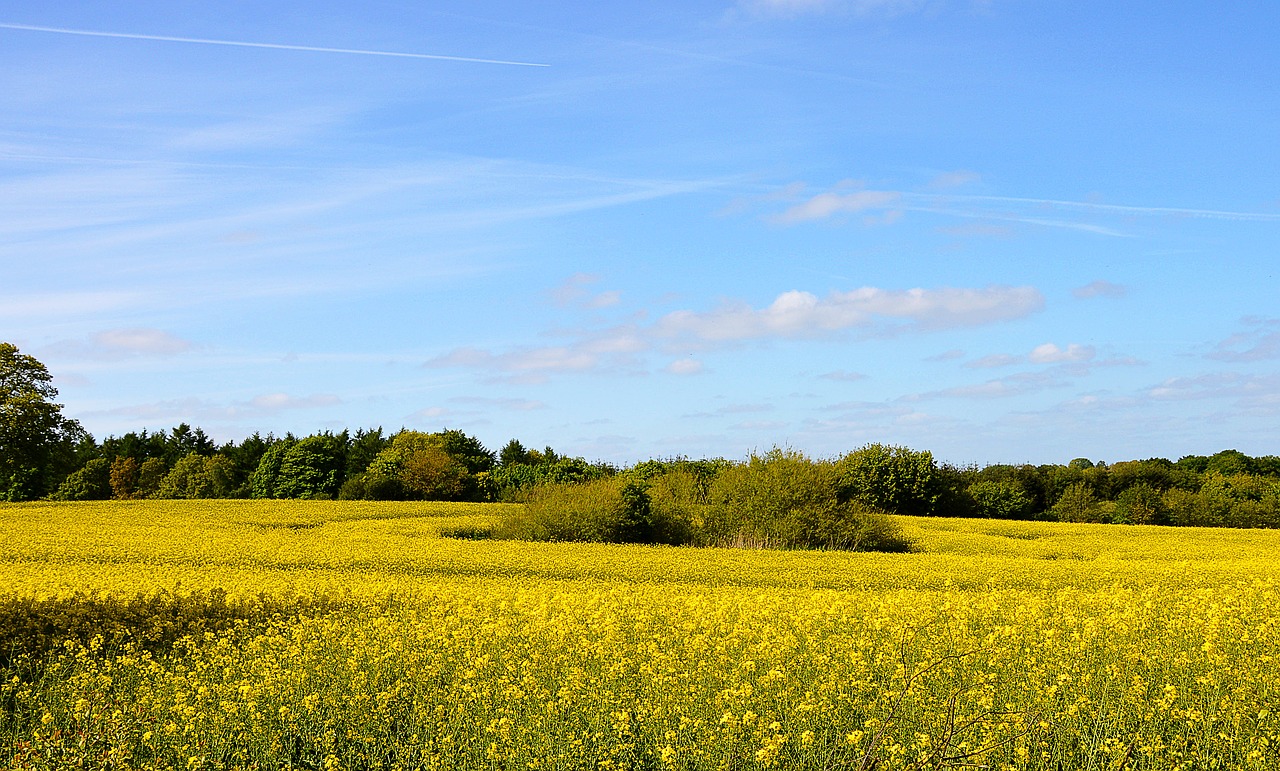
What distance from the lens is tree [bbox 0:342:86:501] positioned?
157ft

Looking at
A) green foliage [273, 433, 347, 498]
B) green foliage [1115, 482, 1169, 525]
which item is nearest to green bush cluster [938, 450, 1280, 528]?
green foliage [1115, 482, 1169, 525]

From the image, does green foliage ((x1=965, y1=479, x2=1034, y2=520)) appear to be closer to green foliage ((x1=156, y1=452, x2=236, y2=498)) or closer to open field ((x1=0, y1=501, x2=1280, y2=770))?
open field ((x1=0, y1=501, x2=1280, y2=770))

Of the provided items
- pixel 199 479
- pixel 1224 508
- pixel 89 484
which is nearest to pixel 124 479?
pixel 89 484

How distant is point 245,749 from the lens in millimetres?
7453

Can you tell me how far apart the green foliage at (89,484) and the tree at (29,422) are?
16.2 metres

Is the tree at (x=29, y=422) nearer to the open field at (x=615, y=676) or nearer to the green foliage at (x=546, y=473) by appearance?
the green foliage at (x=546, y=473)

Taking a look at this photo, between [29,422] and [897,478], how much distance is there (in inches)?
1700

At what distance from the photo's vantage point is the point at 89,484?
66.9m

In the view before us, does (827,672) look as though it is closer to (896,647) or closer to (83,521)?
(896,647)

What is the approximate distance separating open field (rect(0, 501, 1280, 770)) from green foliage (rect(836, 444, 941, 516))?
3353cm

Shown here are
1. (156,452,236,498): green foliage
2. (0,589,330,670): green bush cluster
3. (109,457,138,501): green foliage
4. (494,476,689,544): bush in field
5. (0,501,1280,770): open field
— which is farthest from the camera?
(109,457,138,501): green foliage

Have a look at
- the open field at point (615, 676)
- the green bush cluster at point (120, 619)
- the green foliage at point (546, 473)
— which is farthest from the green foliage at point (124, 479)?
the green bush cluster at point (120, 619)

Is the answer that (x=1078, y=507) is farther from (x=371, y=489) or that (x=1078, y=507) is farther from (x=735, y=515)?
(x=371, y=489)

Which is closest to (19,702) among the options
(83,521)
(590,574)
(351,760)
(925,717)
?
(351,760)
